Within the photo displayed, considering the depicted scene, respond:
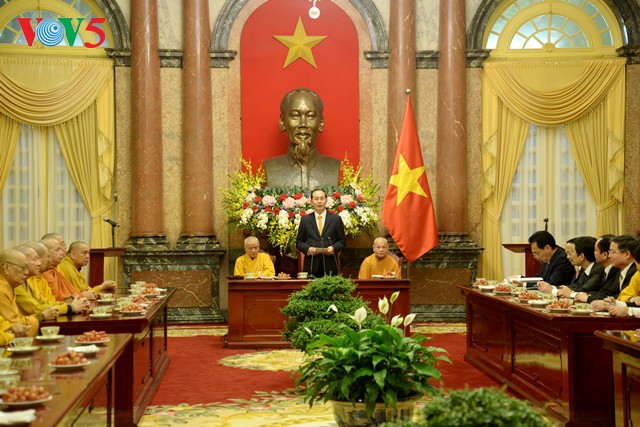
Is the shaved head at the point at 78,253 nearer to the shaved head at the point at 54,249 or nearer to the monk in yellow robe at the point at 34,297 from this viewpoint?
the shaved head at the point at 54,249

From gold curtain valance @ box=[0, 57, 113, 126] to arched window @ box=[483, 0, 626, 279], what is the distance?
5451mm

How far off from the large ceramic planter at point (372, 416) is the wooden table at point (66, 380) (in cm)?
117

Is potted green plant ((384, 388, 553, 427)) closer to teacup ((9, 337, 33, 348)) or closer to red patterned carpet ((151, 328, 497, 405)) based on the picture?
teacup ((9, 337, 33, 348))

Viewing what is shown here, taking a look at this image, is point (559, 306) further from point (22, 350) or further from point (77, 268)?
point (77, 268)

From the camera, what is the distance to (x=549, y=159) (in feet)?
42.4

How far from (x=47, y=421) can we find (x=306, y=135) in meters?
9.09

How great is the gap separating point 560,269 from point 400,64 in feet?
15.0

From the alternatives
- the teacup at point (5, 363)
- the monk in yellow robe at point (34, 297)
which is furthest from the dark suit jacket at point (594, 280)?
the teacup at point (5, 363)

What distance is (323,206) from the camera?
1012cm

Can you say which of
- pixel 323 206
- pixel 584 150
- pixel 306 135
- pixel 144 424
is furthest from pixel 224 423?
pixel 584 150

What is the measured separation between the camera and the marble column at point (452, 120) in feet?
40.4

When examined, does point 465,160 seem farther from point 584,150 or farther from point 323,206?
point 323,206

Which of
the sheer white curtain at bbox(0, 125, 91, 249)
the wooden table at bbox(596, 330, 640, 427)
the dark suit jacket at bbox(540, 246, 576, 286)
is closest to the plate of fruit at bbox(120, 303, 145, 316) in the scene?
the wooden table at bbox(596, 330, 640, 427)

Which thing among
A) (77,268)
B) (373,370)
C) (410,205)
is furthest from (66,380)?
(410,205)
